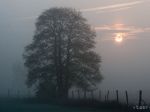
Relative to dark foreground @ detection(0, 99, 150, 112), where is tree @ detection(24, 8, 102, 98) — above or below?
above

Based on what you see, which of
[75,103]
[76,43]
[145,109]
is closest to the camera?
[145,109]

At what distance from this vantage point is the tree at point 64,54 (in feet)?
178

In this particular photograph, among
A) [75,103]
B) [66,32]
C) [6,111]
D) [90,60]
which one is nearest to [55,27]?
[66,32]

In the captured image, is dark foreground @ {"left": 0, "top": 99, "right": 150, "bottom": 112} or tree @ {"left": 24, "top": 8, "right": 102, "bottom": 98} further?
tree @ {"left": 24, "top": 8, "right": 102, "bottom": 98}

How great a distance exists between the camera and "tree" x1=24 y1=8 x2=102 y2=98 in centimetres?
5431

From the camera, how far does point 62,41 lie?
54.6 metres

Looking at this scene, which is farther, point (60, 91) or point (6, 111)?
point (60, 91)

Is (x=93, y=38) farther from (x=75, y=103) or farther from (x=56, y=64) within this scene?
(x=75, y=103)

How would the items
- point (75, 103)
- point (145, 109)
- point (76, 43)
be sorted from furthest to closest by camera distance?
point (76, 43), point (75, 103), point (145, 109)

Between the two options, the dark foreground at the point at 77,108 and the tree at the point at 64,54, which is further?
the tree at the point at 64,54

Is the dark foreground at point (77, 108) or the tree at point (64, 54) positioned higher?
the tree at point (64, 54)

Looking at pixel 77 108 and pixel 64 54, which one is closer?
pixel 77 108

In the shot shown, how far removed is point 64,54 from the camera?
2164 inches

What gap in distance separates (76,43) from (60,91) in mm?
5354
